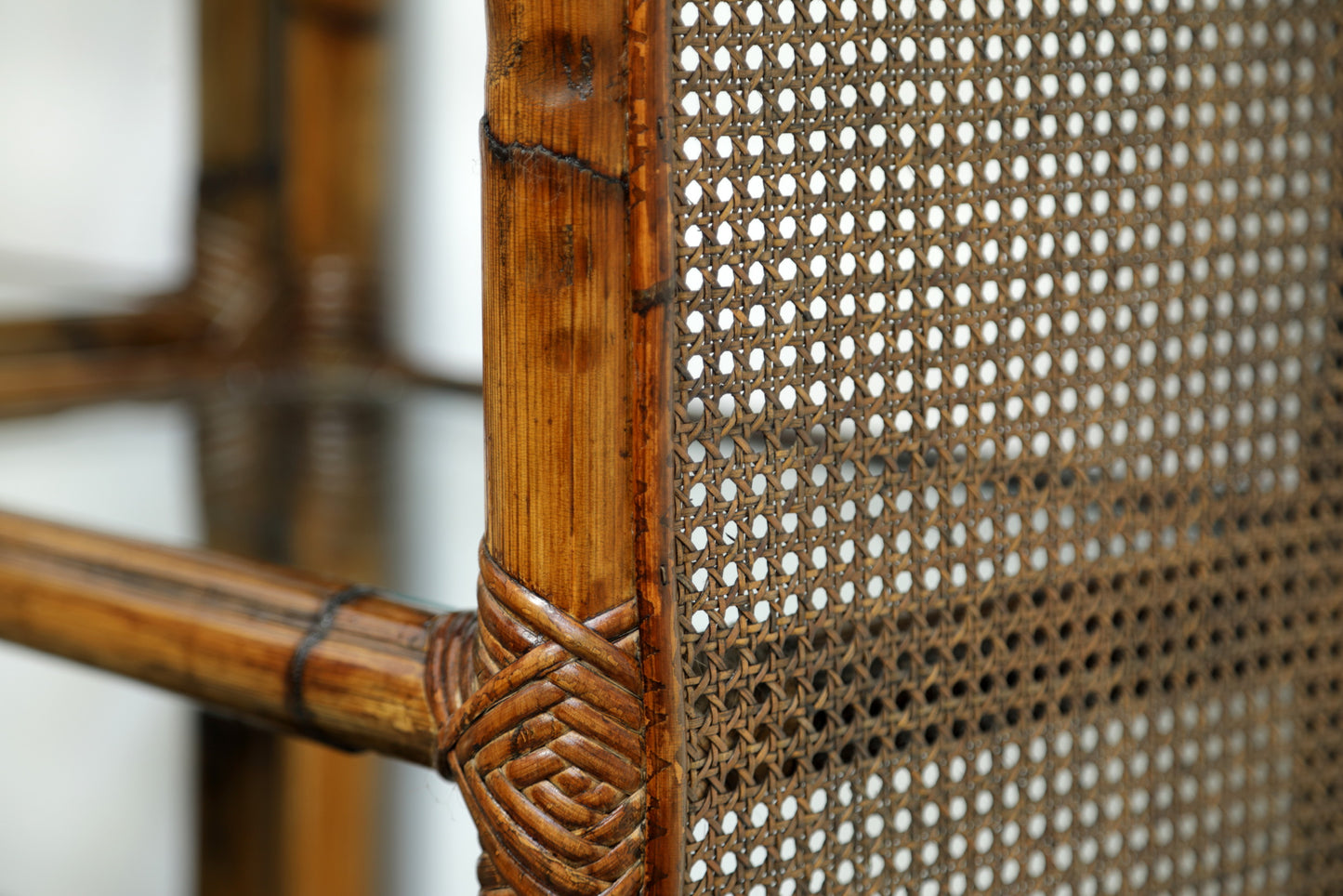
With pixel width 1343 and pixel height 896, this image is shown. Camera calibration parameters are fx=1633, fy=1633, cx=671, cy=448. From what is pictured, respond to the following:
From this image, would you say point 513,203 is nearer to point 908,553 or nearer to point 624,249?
point 624,249

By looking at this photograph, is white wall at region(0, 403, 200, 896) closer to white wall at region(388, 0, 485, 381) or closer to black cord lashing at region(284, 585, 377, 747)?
white wall at region(388, 0, 485, 381)

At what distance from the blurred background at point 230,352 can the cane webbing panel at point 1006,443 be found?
0.64 metres

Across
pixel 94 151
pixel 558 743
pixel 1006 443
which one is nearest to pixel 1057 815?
pixel 1006 443

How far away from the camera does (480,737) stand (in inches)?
27.7

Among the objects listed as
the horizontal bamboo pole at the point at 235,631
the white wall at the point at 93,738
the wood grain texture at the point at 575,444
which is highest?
the wood grain texture at the point at 575,444

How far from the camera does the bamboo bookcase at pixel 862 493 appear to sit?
2.18 ft

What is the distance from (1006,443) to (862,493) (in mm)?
105

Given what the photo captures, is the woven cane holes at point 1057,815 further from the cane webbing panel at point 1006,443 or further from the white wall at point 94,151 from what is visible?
the white wall at point 94,151

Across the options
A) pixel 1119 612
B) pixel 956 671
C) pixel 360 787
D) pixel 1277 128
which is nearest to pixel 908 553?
pixel 956 671

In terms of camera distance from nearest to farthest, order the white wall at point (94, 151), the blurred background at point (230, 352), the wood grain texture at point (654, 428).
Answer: the wood grain texture at point (654, 428) < the blurred background at point (230, 352) < the white wall at point (94, 151)

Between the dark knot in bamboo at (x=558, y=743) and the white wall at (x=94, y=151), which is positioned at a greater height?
the white wall at (x=94, y=151)

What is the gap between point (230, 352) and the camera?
1836 mm

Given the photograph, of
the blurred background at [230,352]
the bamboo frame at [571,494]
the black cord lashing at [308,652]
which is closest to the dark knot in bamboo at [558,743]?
the bamboo frame at [571,494]

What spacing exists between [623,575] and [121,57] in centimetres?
133
